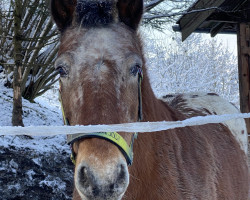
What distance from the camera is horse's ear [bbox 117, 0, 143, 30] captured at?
1.98 meters

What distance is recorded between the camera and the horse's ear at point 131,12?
6.49 feet

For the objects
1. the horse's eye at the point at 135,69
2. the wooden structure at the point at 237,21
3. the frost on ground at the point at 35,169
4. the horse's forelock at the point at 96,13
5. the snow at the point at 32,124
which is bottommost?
the frost on ground at the point at 35,169

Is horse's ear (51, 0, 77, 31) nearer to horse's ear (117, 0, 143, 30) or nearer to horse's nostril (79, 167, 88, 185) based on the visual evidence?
horse's ear (117, 0, 143, 30)

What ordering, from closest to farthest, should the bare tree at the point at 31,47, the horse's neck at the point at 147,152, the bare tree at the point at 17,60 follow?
the horse's neck at the point at 147,152, the bare tree at the point at 17,60, the bare tree at the point at 31,47

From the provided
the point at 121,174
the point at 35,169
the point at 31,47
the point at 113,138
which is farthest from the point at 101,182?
the point at 31,47

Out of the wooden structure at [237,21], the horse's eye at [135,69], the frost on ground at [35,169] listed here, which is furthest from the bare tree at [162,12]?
the horse's eye at [135,69]

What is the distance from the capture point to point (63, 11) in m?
2.03

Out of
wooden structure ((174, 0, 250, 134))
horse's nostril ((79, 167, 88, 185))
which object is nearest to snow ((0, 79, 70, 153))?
wooden structure ((174, 0, 250, 134))

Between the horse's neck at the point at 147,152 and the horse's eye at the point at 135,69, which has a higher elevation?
the horse's eye at the point at 135,69

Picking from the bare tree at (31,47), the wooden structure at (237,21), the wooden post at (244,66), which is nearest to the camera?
the wooden structure at (237,21)

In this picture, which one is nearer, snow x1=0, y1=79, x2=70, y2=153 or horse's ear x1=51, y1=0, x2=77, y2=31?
horse's ear x1=51, y1=0, x2=77, y2=31

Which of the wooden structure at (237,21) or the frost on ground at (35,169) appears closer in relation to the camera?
the frost on ground at (35,169)

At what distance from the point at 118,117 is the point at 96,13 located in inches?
26.7

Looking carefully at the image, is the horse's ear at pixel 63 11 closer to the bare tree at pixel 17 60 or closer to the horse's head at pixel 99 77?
the horse's head at pixel 99 77
